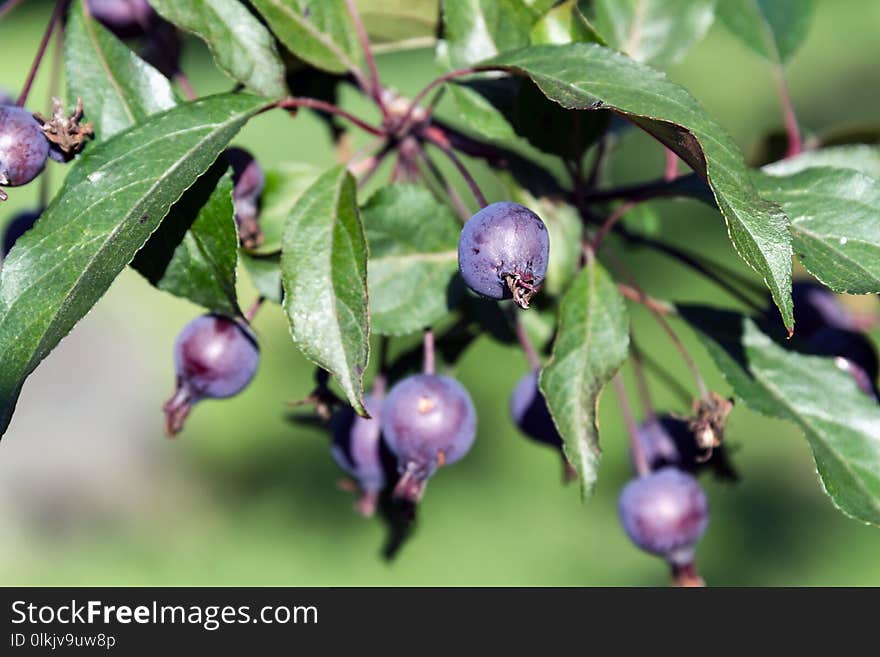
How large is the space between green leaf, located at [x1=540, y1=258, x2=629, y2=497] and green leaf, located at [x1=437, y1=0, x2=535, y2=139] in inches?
7.9

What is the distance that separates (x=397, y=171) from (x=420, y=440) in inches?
12.8

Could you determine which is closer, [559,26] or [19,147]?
[19,147]

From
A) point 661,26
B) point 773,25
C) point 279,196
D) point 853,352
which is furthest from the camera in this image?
point 773,25

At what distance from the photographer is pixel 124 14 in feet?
4.31

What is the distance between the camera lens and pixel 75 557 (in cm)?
311

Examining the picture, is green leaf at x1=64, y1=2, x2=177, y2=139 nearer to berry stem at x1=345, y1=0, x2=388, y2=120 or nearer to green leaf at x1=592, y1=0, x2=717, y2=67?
berry stem at x1=345, y1=0, x2=388, y2=120

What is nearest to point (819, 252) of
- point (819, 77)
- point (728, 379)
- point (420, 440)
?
point (728, 379)

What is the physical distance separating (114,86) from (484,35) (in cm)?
41

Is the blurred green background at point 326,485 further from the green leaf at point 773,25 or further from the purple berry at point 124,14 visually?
the purple berry at point 124,14

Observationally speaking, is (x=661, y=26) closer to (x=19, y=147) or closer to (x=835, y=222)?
(x=835, y=222)

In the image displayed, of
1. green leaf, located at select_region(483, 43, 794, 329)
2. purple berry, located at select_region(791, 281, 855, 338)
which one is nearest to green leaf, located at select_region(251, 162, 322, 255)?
green leaf, located at select_region(483, 43, 794, 329)

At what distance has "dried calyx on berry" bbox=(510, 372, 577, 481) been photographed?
1255 mm

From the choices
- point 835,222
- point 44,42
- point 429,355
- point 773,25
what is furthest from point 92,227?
point 773,25

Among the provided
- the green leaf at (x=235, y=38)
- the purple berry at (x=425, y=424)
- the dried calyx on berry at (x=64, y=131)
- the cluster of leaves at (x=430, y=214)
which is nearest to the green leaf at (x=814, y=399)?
the cluster of leaves at (x=430, y=214)
